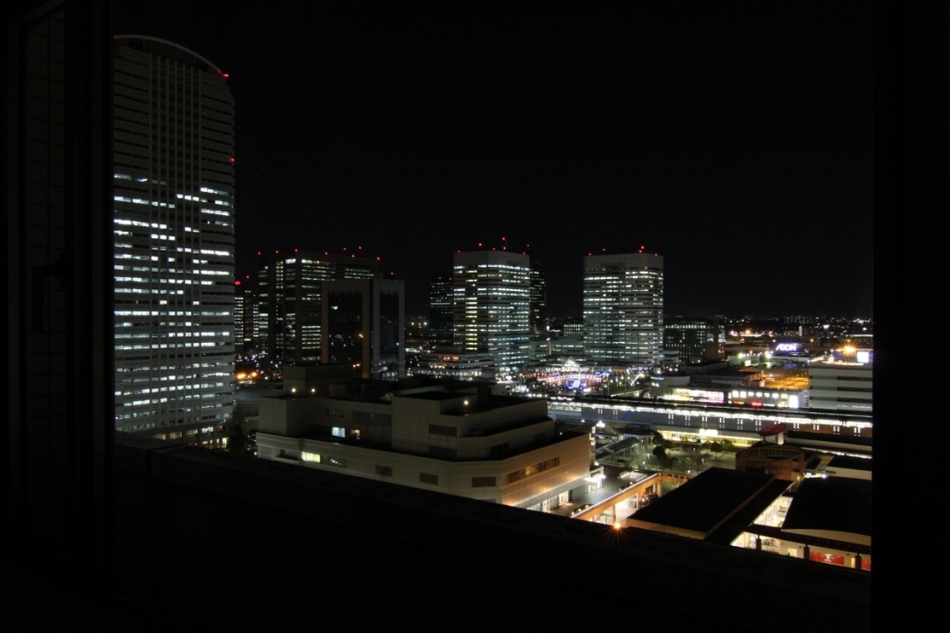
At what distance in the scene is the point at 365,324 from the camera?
125 feet

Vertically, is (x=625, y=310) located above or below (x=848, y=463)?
above

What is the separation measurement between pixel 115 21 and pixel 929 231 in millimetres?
1619

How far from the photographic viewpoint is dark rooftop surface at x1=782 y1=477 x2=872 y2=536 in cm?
632

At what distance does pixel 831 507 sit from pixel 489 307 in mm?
39901

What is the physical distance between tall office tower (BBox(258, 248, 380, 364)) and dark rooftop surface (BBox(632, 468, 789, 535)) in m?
39.9

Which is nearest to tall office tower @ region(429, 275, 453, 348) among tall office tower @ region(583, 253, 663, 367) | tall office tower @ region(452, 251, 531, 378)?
tall office tower @ region(452, 251, 531, 378)

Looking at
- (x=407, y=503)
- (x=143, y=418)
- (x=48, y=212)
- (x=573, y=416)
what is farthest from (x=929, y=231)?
(x=143, y=418)

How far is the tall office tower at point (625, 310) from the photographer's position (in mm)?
48281

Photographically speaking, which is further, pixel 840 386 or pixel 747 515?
pixel 840 386

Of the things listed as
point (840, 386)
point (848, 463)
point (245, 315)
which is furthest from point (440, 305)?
point (848, 463)

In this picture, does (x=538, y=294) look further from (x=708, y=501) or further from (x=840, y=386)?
(x=708, y=501)

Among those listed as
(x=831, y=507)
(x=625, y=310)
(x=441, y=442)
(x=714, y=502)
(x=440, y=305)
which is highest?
(x=440, y=305)

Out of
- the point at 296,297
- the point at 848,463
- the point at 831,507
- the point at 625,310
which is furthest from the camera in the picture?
the point at 296,297

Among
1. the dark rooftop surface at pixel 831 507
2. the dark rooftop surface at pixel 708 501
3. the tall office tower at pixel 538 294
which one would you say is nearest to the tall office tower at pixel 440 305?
the tall office tower at pixel 538 294
